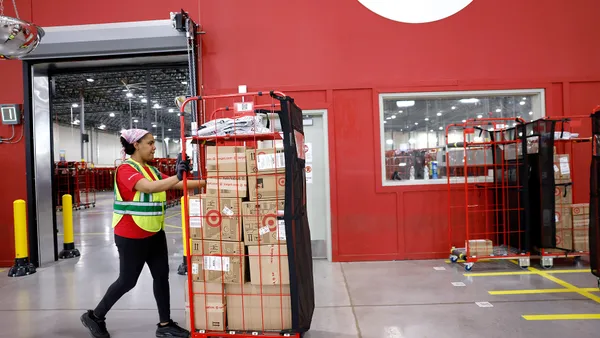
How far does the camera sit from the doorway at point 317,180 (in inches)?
231

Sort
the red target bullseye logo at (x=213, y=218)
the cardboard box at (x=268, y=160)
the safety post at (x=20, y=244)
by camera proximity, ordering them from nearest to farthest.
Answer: the cardboard box at (x=268, y=160) → the red target bullseye logo at (x=213, y=218) → the safety post at (x=20, y=244)

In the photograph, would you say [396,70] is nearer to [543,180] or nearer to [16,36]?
[543,180]

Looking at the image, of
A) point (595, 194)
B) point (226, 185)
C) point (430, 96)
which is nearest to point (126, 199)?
point (226, 185)

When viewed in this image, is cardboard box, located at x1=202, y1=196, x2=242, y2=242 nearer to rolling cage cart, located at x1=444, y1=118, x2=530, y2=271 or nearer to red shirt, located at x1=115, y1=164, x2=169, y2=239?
red shirt, located at x1=115, y1=164, x2=169, y2=239

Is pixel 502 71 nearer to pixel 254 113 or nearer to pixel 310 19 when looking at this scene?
pixel 310 19

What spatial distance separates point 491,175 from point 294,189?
4.43m

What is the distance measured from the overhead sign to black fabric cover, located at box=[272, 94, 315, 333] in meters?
3.65

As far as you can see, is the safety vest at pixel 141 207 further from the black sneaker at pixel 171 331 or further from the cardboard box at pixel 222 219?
the black sneaker at pixel 171 331

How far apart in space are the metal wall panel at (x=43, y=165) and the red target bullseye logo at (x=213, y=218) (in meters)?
4.52

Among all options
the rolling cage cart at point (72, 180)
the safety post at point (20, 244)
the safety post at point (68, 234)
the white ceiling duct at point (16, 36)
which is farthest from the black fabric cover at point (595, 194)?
the rolling cage cart at point (72, 180)

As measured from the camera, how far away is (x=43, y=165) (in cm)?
606

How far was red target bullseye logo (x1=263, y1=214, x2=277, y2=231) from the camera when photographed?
9.51 feet

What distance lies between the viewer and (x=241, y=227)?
116 inches

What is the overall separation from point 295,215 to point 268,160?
47 cm
